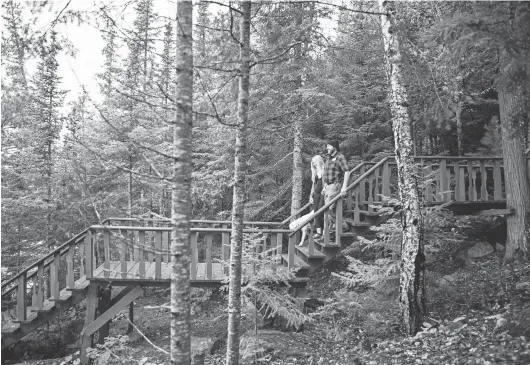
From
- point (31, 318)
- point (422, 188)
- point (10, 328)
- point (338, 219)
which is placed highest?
point (422, 188)

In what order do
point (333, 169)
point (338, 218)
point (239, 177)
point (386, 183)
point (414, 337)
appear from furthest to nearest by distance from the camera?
point (333, 169), point (386, 183), point (338, 218), point (414, 337), point (239, 177)

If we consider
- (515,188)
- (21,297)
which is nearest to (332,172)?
(515,188)

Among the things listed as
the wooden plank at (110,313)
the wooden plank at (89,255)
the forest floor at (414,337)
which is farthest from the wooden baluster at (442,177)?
the wooden plank at (89,255)

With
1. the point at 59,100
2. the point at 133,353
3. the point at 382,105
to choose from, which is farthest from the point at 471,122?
the point at 59,100

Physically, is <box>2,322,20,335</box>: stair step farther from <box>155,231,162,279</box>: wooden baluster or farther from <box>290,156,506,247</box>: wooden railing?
<box>290,156,506,247</box>: wooden railing

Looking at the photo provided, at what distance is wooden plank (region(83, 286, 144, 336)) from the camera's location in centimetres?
779

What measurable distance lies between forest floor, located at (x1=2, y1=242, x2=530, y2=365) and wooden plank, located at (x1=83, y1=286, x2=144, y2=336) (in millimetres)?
474

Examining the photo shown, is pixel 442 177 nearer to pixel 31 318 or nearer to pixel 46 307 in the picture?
pixel 46 307

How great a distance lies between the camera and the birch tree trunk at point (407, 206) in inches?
227

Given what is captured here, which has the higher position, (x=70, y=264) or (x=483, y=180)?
(x=483, y=180)

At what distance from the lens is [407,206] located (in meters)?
5.85

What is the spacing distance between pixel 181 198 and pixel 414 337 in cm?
417

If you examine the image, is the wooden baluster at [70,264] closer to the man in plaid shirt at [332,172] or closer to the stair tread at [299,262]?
the stair tread at [299,262]

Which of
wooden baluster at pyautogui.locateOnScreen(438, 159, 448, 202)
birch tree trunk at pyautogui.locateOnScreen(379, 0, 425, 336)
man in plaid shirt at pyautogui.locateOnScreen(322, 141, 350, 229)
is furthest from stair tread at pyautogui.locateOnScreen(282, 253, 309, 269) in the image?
wooden baluster at pyautogui.locateOnScreen(438, 159, 448, 202)
